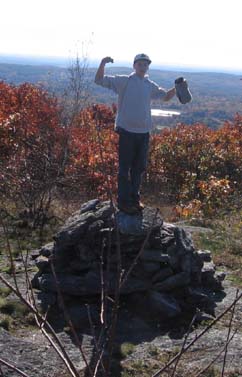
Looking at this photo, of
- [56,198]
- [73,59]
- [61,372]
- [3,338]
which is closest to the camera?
[61,372]

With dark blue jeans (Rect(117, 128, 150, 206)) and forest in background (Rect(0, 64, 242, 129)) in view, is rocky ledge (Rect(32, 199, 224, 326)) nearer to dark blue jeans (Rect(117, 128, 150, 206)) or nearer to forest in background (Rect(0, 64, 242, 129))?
dark blue jeans (Rect(117, 128, 150, 206))

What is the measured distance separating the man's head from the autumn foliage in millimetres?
1940

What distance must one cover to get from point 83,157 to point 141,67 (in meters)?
9.87

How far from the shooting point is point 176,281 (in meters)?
6.53

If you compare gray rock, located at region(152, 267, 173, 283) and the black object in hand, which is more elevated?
the black object in hand

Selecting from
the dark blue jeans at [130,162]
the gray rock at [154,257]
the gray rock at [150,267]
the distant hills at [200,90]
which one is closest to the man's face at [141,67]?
the dark blue jeans at [130,162]

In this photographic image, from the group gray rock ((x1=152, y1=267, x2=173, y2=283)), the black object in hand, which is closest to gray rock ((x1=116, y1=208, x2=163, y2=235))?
gray rock ((x1=152, y1=267, x2=173, y2=283))

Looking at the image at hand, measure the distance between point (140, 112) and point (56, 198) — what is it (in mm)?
5721

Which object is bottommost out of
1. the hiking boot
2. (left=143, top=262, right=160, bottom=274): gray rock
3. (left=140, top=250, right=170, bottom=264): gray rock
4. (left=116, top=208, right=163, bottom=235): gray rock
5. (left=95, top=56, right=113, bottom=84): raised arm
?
(left=143, top=262, right=160, bottom=274): gray rock

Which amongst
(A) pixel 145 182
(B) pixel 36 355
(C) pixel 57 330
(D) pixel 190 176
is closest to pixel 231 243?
(C) pixel 57 330

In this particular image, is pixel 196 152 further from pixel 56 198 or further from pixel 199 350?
pixel 199 350

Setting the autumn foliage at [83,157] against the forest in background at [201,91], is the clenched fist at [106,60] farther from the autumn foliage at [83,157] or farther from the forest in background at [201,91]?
the forest in background at [201,91]

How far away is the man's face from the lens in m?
6.31

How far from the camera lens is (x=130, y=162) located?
6.65 m
